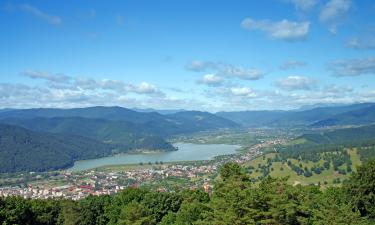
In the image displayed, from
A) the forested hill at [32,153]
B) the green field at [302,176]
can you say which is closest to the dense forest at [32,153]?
the forested hill at [32,153]

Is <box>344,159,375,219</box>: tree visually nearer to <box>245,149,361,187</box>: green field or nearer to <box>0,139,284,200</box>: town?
<box>0,139,284,200</box>: town

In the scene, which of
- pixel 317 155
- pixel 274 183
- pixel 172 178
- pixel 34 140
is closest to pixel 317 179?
pixel 317 155

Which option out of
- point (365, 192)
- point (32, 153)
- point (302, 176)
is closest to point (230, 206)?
point (365, 192)

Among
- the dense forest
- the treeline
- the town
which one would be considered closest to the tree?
the treeline

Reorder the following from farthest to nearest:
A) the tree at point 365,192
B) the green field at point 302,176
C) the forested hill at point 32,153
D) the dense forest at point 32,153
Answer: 1. the forested hill at point 32,153
2. the dense forest at point 32,153
3. the green field at point 302,176
4. the tree at point 365,192

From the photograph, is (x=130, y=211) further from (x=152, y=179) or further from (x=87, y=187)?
(x=152, y=179)

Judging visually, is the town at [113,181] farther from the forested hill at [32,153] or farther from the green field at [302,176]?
the forested hill at [32,153]
